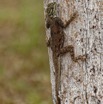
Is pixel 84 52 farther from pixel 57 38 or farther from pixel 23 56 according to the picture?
pixel 23 56

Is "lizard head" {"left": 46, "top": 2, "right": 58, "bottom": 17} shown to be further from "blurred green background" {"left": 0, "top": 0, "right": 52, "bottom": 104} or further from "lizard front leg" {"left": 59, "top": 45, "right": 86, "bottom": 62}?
"blurred green background" {"left": 0, "top": 0, "right": 52, "bottom": 104}

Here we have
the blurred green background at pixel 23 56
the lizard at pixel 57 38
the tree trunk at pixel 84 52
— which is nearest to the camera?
the tree trunk at pixel 84 52

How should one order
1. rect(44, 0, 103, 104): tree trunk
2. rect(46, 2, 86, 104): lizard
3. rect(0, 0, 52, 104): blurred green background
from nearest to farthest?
rect(44, 0, 103, 104): tree trunk
rect(46, 2, 86, 104): lizard
rect(0, 0, 52, 104): blurred green background

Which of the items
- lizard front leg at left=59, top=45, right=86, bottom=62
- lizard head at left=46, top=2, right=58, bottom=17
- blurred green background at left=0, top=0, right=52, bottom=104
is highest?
lizard head at left=46, top=2, right=58, bottom=17

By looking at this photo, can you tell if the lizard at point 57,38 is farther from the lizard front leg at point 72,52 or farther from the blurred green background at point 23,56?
the blurred green background at point 23,56

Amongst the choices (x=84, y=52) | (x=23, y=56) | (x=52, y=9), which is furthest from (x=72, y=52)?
(x=23, y=56)

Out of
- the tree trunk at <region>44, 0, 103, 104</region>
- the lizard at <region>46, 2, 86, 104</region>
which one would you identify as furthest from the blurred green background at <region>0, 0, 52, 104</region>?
the tree trunk at <region>44, 0, 103, 104</region>

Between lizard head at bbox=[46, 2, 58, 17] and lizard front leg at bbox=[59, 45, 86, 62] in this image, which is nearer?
lizard front leg at bbox=[59, 45, 86, 62]

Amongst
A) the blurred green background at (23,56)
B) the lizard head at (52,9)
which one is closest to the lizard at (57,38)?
the lizard head at (52,9)
